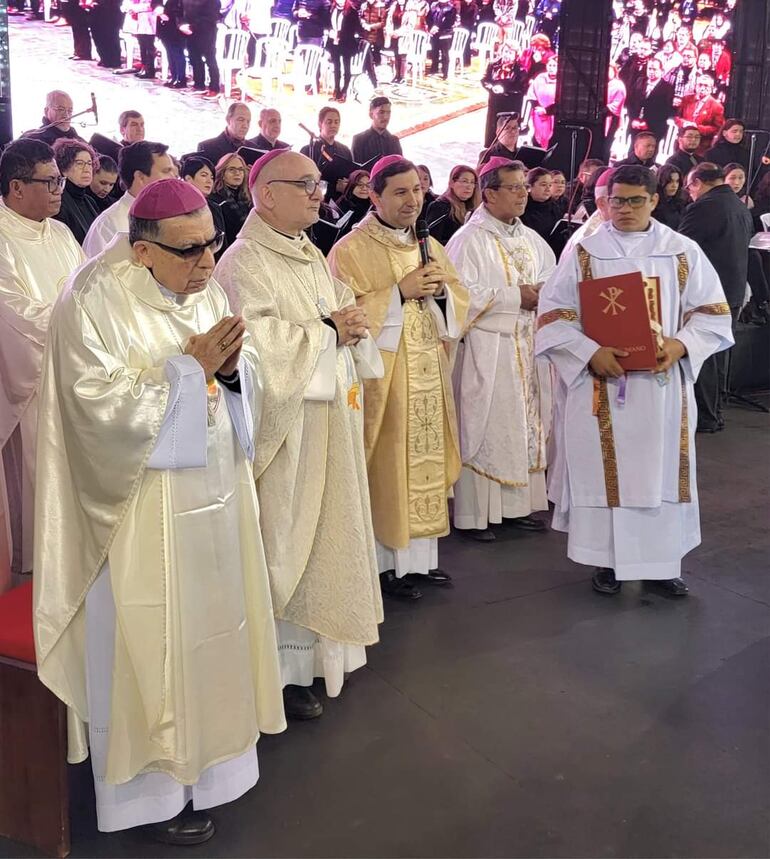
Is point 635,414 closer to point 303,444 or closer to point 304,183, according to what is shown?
point 303,444

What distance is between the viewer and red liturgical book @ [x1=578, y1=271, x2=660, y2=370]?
453 cm

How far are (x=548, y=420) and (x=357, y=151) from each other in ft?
17.1

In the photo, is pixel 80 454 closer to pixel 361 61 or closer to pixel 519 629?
pixel 519 629

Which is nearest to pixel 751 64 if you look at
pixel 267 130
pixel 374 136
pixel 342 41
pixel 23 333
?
pixel 342 41

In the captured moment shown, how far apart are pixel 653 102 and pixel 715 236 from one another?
7.51 metres

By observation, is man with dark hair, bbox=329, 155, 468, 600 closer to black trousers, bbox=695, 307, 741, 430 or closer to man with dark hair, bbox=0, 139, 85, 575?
man with dark hair, bbox=0, 139, 85, 575

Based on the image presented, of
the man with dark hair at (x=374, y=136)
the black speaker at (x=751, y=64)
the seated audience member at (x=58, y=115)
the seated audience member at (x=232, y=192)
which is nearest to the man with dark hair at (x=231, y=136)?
the seated audience member at (x=58, y=115)

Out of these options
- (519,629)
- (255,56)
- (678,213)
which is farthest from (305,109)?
(519,629)

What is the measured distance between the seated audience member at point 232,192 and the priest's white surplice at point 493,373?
2.24 meters

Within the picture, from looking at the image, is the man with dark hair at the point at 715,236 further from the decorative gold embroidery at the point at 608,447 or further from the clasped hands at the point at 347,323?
the clasped hands at the point at 347,323

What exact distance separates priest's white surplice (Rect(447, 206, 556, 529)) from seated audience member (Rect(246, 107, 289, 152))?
4079mm

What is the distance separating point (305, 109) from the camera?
10.5 meters

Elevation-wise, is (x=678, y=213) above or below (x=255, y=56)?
below

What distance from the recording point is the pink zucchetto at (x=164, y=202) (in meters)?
2.80
